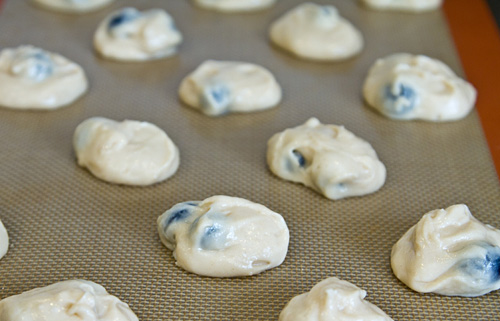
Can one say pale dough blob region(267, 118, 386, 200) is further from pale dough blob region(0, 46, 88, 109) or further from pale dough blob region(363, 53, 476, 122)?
pale dough blob region(0, 46, 88, 109)

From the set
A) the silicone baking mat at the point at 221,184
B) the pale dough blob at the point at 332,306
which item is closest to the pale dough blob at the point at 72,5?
the silicone baking mat at the point at 221,184

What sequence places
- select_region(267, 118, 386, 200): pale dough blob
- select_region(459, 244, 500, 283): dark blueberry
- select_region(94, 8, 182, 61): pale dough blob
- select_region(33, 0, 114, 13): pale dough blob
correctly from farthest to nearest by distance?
select_region(33, 0, 114, 13): pale dough blob → select_region(94, 8, 182, 61): pale dough blob → select_region(267, 118, 386, 200): pale dough blob → select_region(459, 244, 500, 283): dark blueberry

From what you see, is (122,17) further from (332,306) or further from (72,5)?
(332,306)

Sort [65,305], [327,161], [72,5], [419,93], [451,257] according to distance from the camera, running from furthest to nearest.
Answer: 1. [72,5]
2. [419,93]
3. [327,161]
4. [451,257]
5. [65,305]

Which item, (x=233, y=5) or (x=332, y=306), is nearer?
(x=332, y=306)

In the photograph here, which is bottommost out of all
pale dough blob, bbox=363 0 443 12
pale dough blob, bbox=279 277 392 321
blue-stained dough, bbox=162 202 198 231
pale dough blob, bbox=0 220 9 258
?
pale dough blob, bbox=0 220 9 258

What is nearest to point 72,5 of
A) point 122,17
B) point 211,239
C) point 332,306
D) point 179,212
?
point 122,17

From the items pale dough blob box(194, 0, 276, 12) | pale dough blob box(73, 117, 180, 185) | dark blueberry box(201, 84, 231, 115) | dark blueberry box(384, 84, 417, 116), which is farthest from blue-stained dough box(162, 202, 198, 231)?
pale dough blob box(194, 0, 276, 12)

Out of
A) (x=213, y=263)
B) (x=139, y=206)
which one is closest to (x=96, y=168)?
(x=139, y=206)
